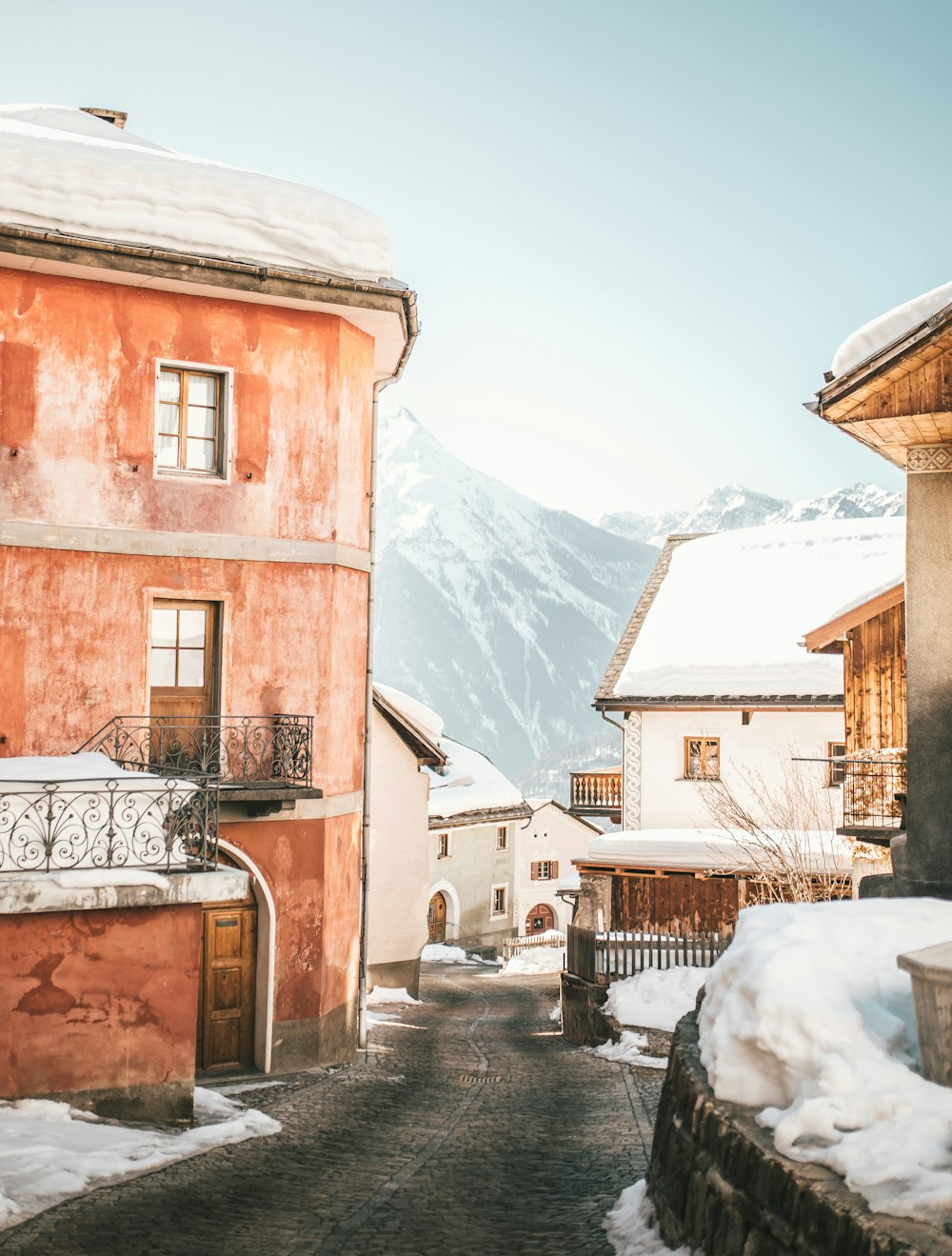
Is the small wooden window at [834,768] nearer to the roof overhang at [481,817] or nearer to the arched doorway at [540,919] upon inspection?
the roof overhang at [481,817]

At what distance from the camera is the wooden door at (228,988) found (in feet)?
50.2

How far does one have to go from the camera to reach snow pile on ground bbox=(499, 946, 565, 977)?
130ft

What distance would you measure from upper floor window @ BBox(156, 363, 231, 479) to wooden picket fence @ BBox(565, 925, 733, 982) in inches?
423

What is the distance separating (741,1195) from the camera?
6.01 meters

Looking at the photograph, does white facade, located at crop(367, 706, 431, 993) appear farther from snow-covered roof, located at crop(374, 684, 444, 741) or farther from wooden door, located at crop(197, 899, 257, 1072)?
wooden door, located at crop(197, 899, 257, 1072)

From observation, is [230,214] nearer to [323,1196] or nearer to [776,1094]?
[323,1196]

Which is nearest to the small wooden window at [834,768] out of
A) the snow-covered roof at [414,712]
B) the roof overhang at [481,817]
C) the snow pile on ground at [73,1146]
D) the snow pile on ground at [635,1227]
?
the snow-covered roof at [414,712]

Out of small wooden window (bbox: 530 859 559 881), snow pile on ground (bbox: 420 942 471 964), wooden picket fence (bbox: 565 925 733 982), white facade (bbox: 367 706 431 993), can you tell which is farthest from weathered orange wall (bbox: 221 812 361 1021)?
small wooden window (bbox: 530 859 559 881)

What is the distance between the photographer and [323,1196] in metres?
9.48

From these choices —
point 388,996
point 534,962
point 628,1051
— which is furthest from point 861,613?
point 534,962

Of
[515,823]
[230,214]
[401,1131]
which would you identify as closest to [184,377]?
[230,214]

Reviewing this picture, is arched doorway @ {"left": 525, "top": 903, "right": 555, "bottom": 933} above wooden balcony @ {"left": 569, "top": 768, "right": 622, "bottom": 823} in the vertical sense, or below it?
below

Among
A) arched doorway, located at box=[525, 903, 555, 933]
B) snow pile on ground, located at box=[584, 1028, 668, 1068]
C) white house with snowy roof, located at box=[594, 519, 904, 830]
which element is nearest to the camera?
snow pile on ground, located at box=[584, 1028, 668, 1068]

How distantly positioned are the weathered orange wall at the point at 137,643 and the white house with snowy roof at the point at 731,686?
42.2ft
